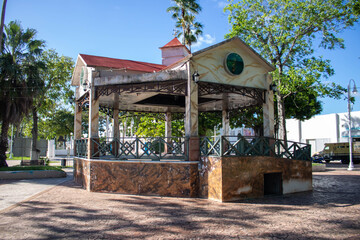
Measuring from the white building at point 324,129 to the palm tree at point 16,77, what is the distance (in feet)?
123

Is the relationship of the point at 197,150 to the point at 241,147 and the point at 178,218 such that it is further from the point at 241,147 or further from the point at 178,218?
the point at 178,218

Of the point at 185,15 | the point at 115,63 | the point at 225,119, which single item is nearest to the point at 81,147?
the point at 115,63

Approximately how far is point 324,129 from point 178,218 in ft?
131

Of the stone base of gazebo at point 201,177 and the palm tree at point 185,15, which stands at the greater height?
the palm tree at point 185,15

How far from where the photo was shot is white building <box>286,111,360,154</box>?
38769mm

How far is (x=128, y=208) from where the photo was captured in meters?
9.05

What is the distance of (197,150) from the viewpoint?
11211 millimetres

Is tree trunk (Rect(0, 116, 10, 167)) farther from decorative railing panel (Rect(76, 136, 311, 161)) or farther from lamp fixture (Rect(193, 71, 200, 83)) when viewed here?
lamp fixture (Rect(193, 71, 200, 83))

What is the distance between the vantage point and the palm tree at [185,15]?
104ft

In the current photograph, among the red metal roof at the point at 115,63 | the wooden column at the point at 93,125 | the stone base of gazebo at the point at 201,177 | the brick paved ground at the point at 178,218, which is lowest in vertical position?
the brick paved ground at the point at 178,218

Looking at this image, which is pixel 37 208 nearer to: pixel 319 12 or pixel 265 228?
pixel 265 228

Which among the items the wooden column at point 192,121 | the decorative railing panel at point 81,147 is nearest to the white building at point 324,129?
the wooden column at point 192,121

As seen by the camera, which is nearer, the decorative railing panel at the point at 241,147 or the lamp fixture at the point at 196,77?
the decorative railing panel at the point at 241,147

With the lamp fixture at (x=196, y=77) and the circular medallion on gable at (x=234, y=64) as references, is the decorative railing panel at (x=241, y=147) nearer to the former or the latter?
the lamp fixture at (x=196, y=77)
